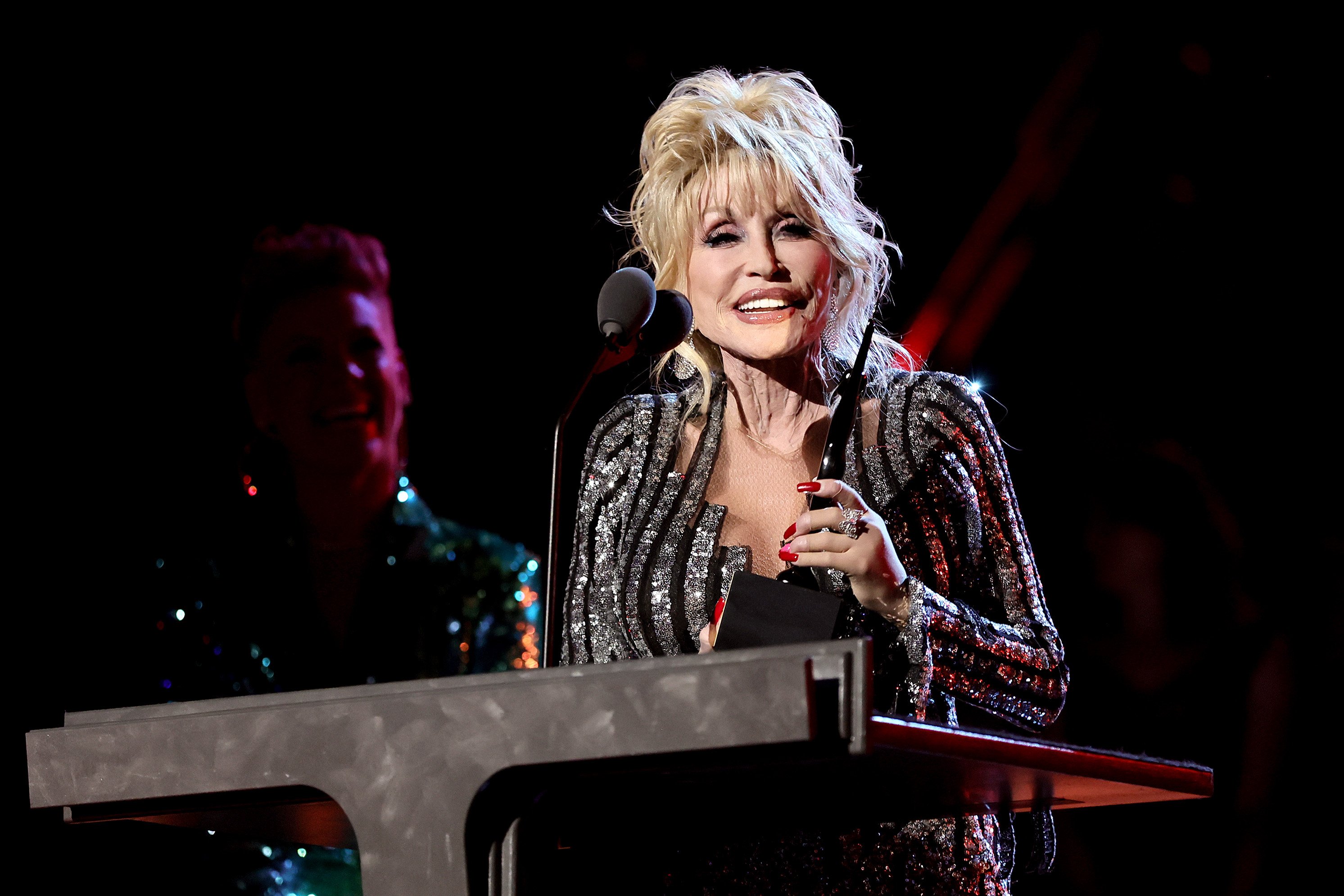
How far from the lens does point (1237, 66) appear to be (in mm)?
2418

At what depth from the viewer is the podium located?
0.72 meters

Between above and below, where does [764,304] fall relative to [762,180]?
below

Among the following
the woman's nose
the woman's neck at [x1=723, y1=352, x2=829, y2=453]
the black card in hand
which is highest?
the woman's nose

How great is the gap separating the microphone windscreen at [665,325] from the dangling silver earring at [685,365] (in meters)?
0.39

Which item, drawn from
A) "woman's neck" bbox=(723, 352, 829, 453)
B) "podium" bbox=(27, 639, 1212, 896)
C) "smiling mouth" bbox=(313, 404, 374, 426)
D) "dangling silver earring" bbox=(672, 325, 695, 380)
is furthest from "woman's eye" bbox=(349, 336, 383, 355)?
"podium" bbox=(27, 639, 1212, 896)

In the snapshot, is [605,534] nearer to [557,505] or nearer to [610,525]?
[610,525]

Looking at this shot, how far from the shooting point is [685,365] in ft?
6.18

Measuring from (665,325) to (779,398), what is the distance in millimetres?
377

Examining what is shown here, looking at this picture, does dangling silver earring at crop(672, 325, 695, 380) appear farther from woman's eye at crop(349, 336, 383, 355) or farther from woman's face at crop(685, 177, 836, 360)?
woman's eye at crop(349, 336, 383, 355)

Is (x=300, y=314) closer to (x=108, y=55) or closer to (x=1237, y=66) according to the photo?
(x=108, y=55)

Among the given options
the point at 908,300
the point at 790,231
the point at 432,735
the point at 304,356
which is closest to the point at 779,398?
the point at 790,231

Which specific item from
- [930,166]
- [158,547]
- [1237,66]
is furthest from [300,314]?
[1237,66]

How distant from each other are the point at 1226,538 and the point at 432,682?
84.3 inches

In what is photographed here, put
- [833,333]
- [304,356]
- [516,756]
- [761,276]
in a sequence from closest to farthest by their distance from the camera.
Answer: [516,756], [761,276], [833,333], [304,356]
